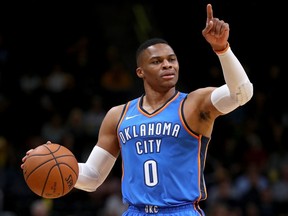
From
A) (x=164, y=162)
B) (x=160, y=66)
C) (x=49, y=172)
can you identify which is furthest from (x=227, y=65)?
(x=49, y=172)

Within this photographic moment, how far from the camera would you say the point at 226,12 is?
15977mm

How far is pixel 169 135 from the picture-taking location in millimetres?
6422

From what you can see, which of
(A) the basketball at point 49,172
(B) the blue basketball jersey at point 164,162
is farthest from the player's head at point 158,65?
(A) the basketball at point 49,172

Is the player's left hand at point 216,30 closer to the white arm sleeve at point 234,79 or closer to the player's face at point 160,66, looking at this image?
the white arm sleeve at point 234,79

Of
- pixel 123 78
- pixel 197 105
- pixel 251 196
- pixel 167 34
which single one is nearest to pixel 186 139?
pixel 197 105

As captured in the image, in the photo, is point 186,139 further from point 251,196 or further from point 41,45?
point 41,45

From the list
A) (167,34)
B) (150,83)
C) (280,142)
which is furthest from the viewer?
(167,34)

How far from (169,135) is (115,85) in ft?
29.9

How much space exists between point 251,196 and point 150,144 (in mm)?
6638

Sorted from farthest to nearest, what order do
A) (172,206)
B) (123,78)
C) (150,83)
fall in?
(123,78), (150,83), (172,206)

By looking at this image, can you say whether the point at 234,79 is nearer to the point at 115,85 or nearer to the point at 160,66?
the point at 160,66

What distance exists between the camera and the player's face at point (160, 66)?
21.6 ft

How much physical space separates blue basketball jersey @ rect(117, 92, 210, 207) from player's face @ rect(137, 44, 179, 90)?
0.77ft

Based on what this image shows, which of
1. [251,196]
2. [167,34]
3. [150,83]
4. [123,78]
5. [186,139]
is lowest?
[251,196]
